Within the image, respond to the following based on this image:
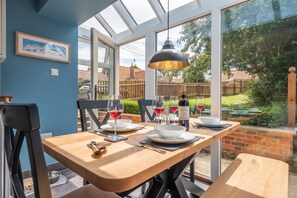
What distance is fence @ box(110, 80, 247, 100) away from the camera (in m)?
2.13

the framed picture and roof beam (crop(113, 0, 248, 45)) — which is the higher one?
roof beam (crop(113, 0, 248, 45))

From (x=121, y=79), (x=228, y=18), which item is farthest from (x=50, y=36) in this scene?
(x=228, y=18)

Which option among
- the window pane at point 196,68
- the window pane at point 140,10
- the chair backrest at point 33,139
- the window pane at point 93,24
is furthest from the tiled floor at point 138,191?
the window pane at point 93,24

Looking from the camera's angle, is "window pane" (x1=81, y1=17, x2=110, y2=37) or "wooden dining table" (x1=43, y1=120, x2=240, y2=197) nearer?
"wooden dining table" (x1=43, y1=120, x2=240, y2=197)

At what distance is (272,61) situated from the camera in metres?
1.88

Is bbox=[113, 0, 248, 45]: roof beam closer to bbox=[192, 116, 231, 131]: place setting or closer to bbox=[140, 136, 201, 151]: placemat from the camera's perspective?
bbox=[192, 116, 231, 131]: place setting

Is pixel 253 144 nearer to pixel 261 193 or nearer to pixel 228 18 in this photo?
pixel 261 193

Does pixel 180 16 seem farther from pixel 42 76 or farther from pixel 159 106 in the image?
pixel 42 76

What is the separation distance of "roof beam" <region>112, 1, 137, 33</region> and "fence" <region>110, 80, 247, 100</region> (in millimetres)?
967

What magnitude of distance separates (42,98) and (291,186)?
118 inches

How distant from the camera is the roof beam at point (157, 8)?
8.91 ft

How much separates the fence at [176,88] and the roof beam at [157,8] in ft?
3.34

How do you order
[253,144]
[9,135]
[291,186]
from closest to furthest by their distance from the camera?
[9,135] < [291,186] < [253,144]

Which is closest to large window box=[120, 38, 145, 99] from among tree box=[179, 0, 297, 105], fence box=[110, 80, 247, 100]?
fence box=[110, 80, 247, 100]
